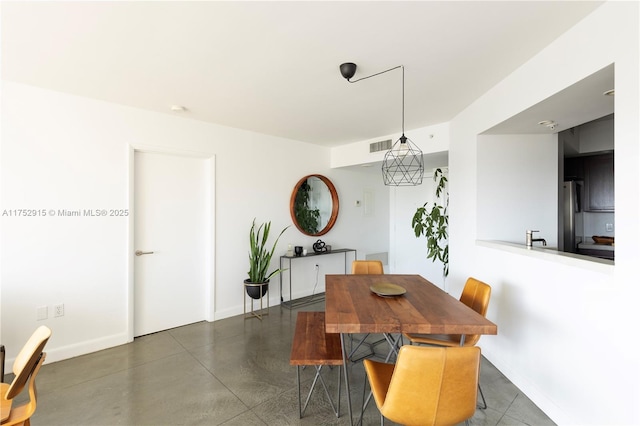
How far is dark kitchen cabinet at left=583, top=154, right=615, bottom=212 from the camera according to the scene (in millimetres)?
3746

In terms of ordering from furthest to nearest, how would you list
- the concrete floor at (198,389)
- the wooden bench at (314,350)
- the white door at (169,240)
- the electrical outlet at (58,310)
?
the white door at (169,240)
the electrical outlet at (58,310)
the concrete floor at (198,389)
the wooden bench at (314,350)

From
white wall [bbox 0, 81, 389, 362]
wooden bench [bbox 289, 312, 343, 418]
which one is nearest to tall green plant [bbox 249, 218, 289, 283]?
white wall [bbox 0, 81, 389, 362]

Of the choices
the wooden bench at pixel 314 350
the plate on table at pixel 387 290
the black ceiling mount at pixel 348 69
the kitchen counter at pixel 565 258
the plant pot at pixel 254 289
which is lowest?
the plant pot at pixel 254 289

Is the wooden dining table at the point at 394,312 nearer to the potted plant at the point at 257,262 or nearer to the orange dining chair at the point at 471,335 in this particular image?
the orange dining chair at the point at 471,335

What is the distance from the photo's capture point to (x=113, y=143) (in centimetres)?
291

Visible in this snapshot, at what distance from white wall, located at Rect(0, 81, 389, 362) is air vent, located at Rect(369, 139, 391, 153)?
1960 millimetres

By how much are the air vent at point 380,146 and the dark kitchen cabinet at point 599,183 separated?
9.05 ft

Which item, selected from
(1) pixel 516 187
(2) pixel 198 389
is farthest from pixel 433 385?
(1) pixel 516 187

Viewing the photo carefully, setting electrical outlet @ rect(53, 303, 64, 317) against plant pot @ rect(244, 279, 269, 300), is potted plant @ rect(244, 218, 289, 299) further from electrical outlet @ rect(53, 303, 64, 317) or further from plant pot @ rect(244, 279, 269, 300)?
electrical outlet @ rect(53, 303, 64, 317)

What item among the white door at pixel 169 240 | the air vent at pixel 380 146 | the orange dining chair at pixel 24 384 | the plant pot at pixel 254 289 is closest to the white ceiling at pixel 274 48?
the white door at pixel 169 240

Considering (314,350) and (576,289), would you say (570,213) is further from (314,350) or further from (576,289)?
(314,350)

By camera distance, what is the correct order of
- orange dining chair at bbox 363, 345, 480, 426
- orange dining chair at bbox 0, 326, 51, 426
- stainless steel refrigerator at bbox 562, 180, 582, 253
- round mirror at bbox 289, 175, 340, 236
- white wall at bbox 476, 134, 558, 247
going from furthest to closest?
round mirror at bbox 289, 175, 340, 236
stainless steel refrigerator at bbox 562, 180, 582, 253
white wall at bbox 476, 134, 558, 247
orange dining chair at bbox 0, 326, 51, 426
orange dining chair at bbox 363, 345, 480, 426

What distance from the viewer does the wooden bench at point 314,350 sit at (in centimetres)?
176

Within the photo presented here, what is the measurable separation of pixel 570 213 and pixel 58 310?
6036 mm
